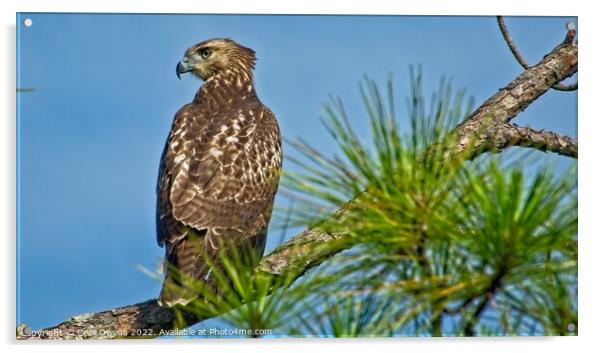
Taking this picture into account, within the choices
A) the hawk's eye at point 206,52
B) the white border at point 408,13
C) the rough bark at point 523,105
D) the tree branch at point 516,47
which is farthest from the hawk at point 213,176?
the tree branch at point 516,47

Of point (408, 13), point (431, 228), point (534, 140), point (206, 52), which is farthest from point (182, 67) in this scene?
point (431, 228)

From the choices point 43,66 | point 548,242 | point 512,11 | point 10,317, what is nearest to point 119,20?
point 43,66

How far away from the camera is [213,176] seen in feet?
12.2

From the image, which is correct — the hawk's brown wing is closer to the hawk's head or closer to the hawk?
the hawk

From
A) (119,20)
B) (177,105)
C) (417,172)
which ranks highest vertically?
(119,20)

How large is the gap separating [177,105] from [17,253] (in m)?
0.95

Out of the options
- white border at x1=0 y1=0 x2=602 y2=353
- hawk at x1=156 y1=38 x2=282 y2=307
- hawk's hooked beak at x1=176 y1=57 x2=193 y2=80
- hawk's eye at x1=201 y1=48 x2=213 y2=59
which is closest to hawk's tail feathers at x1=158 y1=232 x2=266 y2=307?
hawk at x1=156 y1=38 x2=282 y2=307

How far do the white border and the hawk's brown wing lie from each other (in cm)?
42

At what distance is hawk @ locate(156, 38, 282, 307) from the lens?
11.4ft

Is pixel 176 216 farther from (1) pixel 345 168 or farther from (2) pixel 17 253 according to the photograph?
(1) pixel 345 168

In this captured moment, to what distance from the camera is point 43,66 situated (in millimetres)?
3773

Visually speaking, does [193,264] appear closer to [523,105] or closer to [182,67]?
[182,67]

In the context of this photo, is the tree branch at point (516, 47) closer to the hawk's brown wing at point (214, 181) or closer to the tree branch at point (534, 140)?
the tree branch at point (534, 140)

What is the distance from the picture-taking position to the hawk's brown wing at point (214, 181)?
3.54m
